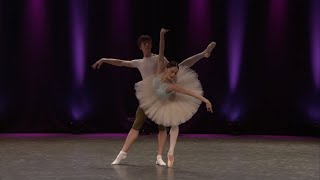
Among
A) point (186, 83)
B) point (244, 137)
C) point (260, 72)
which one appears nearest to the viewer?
point (186, 83)

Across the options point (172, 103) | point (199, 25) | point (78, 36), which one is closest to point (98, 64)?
point (172, 103)

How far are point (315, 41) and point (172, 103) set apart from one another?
4685 mm

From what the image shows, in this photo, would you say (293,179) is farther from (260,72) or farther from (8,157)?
(260,72)

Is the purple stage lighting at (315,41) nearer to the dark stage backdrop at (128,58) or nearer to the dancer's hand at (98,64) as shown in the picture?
the dark stage backdrop at (128,58)

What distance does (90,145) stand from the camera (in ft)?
24.3

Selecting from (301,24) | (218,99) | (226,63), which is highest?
(301,24)

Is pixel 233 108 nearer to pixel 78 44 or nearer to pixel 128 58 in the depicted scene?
pixel 128 58

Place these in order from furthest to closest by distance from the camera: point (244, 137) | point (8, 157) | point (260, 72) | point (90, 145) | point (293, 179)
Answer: point (260, 72), point (244, 137), point (90, 145), point (8, 157), point (293, 179)

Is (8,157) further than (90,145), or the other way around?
(90,145)

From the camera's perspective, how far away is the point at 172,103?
5098 millimetres

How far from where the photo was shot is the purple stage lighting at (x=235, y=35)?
9.38 metres

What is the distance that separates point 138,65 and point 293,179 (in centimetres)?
181

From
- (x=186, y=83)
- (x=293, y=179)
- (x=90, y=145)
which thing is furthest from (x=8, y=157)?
(x=293, y=179)

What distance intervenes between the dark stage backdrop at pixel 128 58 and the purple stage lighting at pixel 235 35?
2 cm
